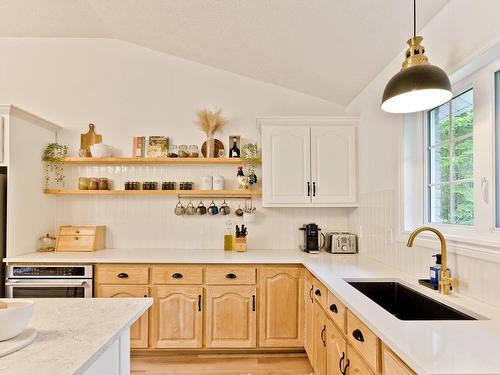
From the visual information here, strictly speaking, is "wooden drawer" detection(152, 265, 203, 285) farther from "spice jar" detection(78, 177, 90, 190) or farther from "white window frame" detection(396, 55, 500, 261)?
"white window frame" detection(396, 55, 500, 261)

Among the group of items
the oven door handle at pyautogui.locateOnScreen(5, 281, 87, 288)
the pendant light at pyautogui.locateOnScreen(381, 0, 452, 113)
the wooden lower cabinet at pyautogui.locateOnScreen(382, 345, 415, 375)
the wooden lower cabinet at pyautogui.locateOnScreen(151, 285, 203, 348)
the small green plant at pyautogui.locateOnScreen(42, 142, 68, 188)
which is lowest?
the wooden lower cabinet at pyautogui.locateOnScreen(151, 285, 203, 348)

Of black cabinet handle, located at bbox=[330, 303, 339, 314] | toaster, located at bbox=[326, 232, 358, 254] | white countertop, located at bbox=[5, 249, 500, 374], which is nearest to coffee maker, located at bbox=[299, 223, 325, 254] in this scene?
toaster, located at bbox=[326, 232, 358, 254]

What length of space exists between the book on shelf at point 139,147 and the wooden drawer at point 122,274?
1.18 m

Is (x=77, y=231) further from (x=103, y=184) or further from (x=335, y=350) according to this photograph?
(x=335, y=350)

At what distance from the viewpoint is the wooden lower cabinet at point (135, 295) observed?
2.79 meters

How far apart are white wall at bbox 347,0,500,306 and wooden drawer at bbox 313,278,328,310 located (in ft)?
1.86

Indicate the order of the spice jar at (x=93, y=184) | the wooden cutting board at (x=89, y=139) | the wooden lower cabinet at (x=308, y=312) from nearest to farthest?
the wooden lower cabinet at (x=308, y=312) < the spice jar at (x=93, y=184) < the wooden cutting board at (x=89, y=139)

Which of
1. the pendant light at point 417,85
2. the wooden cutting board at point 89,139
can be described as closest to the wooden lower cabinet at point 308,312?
the pendant light at point 417,85

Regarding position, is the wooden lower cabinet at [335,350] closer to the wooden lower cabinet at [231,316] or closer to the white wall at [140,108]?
the wooden lower cabinet at [231,316]

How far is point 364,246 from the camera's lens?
298 cm

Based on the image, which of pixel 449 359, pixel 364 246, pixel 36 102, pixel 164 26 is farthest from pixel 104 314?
pixel 36 102

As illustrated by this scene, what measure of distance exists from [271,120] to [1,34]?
304 centimetres

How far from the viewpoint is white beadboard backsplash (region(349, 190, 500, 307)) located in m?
1.48

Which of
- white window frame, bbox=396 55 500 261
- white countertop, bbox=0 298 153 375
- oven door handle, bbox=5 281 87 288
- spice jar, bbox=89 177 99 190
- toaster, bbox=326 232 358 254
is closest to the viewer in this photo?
white countertop, bbox=0 298 153 375
